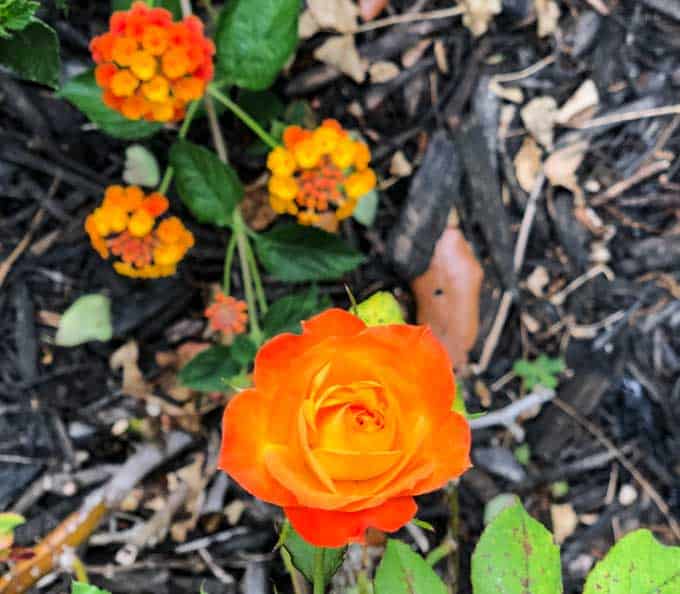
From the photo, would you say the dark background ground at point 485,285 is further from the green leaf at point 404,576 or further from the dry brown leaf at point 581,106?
the green leaf at point 404,576

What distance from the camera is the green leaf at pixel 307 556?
1.16 meters

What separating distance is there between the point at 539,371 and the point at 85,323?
1.10m

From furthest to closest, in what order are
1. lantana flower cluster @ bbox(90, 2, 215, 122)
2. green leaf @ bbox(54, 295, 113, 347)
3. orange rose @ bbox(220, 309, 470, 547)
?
green leaf @ bbox(54, 295, 113, 347) → lantana flower cluster @ bbox(90, 2, 215, 122) → orange rose @ bbox(220, 309, 470, 547)

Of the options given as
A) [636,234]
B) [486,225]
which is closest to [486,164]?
[486,225]

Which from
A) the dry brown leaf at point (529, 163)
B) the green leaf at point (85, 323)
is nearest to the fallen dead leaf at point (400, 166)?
the dry brown leaf at point (529, 163)

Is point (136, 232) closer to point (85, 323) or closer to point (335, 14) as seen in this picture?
point (85, 323)

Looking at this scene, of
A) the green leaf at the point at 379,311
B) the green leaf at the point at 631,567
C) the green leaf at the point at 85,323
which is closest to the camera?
the green leaf at the point at 631,567

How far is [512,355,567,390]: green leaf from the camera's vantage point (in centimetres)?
199

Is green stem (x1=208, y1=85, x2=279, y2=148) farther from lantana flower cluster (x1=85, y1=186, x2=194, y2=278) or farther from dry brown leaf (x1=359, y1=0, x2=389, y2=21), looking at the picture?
dry brown leaf (x1=359, y1=0, x2=389, y2=21)

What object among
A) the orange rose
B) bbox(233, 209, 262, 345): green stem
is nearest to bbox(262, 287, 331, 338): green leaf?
bbox(233, 209, 262, 345): green stem

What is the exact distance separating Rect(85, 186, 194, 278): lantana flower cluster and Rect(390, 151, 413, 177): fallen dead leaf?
2.01 feet

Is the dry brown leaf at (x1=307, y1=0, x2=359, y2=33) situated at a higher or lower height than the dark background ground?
higher

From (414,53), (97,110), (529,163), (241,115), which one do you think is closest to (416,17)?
(414,53)

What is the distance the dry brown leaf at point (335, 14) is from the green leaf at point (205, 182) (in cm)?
53
